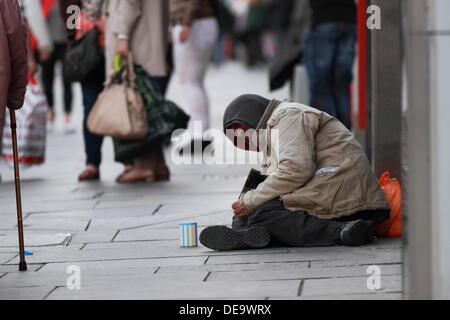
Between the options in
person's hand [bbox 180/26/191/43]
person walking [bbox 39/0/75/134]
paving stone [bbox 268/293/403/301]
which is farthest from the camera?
person walking [bbox 39/0/75/134]

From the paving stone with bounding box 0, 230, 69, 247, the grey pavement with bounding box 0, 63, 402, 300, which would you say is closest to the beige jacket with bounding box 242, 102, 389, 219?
the grey pavement with bounding box 0, 63, 402, 300

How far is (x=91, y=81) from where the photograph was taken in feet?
31.9

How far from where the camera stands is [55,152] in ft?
42.0

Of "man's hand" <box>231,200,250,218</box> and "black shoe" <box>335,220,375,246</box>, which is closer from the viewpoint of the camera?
"black shoe" <box>335,220,375,246</box>

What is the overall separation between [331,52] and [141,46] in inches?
68.9

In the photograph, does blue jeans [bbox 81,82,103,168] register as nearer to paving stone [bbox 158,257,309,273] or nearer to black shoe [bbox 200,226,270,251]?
black shoe [bbox 200,226,270,251]

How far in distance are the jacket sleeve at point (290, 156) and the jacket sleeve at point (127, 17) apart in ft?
11.1

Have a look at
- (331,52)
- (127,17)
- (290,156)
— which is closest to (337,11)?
(331,52)

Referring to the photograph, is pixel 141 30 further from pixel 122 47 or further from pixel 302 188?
pixel 302 188

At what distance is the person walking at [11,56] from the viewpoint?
5395 mm

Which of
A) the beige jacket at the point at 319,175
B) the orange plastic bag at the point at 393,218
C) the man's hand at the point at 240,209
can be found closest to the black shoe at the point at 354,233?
the beige jacket at the point at 319,175

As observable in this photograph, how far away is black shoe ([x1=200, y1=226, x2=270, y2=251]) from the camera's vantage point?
240 inches

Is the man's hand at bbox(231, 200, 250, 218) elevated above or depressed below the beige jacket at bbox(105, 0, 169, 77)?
below
